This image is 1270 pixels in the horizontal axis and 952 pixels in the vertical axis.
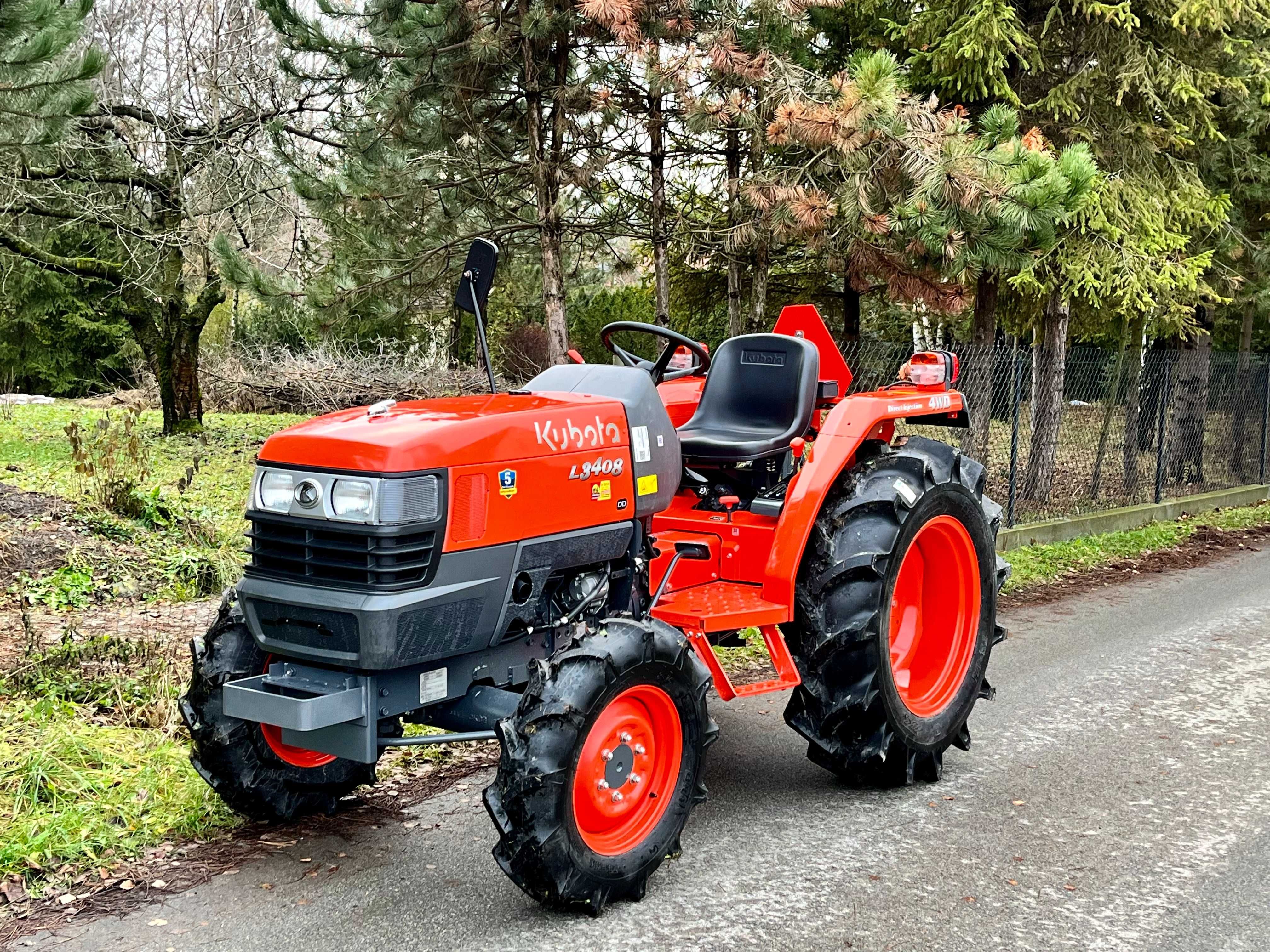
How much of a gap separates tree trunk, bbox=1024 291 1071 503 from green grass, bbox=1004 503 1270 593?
88cm

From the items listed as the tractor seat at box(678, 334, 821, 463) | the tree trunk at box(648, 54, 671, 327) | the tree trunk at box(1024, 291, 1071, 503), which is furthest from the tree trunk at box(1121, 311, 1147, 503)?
the tractor seat at box(678, 334, 821, 463)

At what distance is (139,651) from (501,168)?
5.94 metres

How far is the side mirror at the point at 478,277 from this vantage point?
3.71m

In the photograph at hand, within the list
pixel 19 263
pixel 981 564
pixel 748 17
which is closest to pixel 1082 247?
pixel 748 17

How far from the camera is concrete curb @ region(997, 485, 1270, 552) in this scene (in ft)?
32.6

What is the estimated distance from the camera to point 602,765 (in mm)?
3445

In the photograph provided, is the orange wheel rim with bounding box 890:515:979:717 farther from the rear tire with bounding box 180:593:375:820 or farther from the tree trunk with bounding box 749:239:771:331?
the tree trunk with bounding box 749:239:771:331

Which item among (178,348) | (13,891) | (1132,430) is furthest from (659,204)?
(13,891)

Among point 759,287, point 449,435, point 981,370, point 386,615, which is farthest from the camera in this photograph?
point 759,287

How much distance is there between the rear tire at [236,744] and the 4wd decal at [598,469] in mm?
1075

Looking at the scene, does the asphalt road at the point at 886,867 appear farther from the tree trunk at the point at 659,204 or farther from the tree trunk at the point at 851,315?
the tree trunk at the point at 851,315

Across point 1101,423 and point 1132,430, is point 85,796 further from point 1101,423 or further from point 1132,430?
point 1132,430

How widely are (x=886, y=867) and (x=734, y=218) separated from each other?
23.0ft

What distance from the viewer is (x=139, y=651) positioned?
17.4 feet
